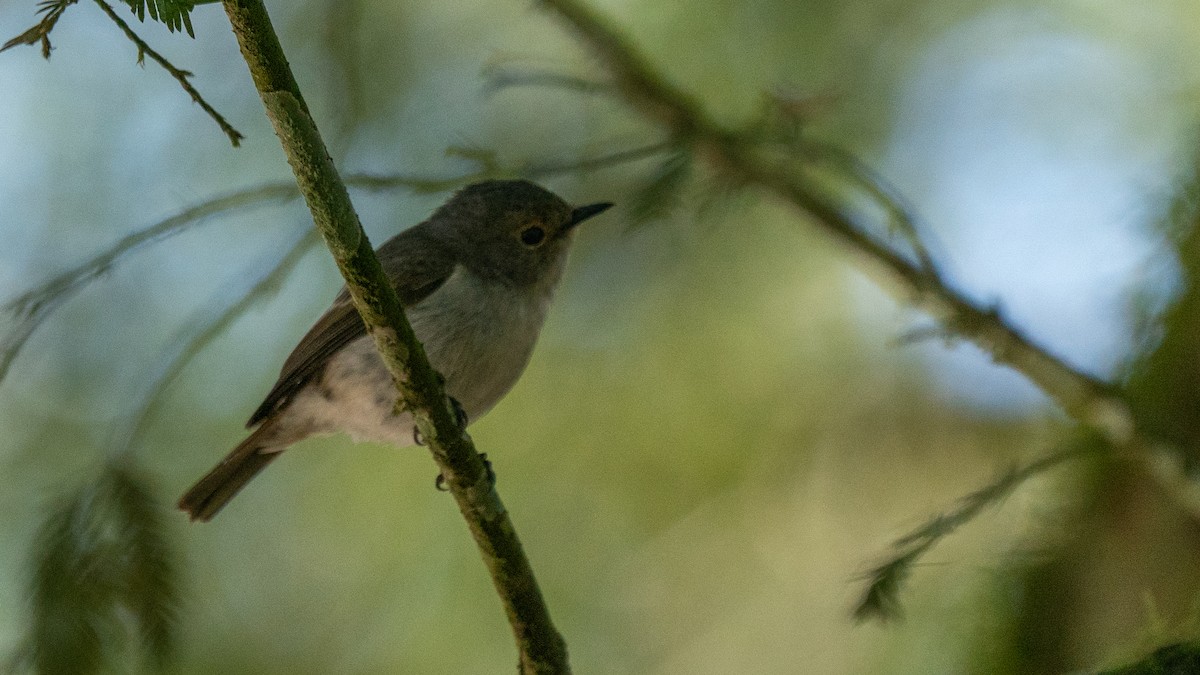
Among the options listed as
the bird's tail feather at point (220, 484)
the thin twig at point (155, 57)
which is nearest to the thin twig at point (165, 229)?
the thin twig at point (155, 57)

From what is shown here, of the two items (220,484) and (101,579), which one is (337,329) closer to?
(220,484)

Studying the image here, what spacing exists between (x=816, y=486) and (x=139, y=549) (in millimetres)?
3401

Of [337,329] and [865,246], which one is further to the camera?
[337,329]

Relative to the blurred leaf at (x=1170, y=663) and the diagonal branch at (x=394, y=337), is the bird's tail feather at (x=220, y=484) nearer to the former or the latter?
the diagonal branch at (x=394, y=337)

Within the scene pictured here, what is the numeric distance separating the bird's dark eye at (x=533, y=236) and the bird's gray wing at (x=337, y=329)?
40cm

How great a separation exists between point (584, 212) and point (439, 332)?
1035mm

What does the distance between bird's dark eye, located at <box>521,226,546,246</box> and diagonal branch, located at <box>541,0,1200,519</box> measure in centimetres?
103

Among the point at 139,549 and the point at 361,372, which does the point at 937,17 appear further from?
the point at 139,549

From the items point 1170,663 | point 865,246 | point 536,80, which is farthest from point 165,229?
point 1170,663

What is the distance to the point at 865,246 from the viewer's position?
386cm

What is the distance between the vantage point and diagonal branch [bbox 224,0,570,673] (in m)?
2.21

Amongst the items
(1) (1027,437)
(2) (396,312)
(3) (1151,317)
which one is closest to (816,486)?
(1) (1027,437)

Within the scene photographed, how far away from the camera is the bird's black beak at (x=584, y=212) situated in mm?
4863

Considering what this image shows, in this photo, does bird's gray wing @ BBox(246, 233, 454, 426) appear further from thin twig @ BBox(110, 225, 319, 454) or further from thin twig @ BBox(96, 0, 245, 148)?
thin twig @ BBox(96, 0, 245, 148)
